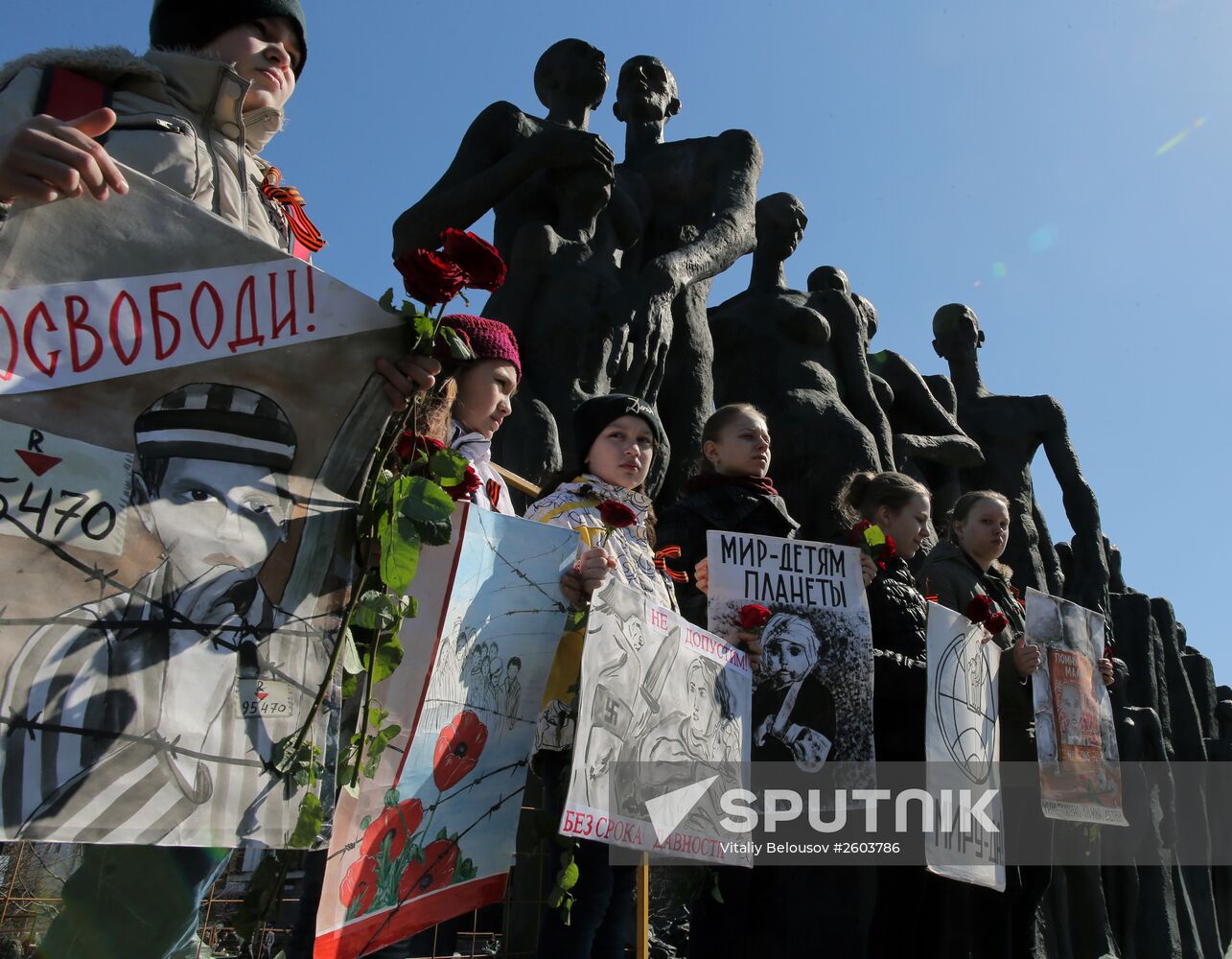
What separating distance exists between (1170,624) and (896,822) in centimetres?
1273

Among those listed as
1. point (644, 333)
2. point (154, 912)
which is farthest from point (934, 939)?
point (644, 333)

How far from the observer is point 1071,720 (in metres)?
4.17

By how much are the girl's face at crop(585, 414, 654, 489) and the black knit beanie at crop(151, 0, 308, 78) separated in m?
1.34

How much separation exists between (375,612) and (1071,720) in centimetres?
284

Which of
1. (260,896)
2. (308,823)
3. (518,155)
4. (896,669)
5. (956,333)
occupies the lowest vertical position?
(260,896)

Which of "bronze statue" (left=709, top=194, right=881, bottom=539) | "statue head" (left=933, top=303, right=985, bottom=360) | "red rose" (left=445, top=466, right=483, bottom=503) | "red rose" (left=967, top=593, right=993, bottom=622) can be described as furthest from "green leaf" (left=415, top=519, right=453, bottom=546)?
"statue head" (left=933, top=303, right=985, bottom=360)

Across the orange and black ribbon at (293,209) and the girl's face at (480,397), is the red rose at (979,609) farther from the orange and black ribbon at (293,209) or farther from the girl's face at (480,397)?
the orange and black ribbon at (293,209)

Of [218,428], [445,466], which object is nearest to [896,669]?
[445,466]

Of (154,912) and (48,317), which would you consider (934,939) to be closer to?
(154,912)

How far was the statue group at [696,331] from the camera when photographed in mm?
6363

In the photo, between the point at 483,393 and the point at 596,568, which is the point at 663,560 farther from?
the point at 483,393

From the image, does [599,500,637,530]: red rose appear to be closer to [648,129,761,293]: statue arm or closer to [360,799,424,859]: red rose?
[360,799,424,859]: red rose

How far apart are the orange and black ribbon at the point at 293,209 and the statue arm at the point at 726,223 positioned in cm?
410

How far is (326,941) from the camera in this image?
2.16 meters
